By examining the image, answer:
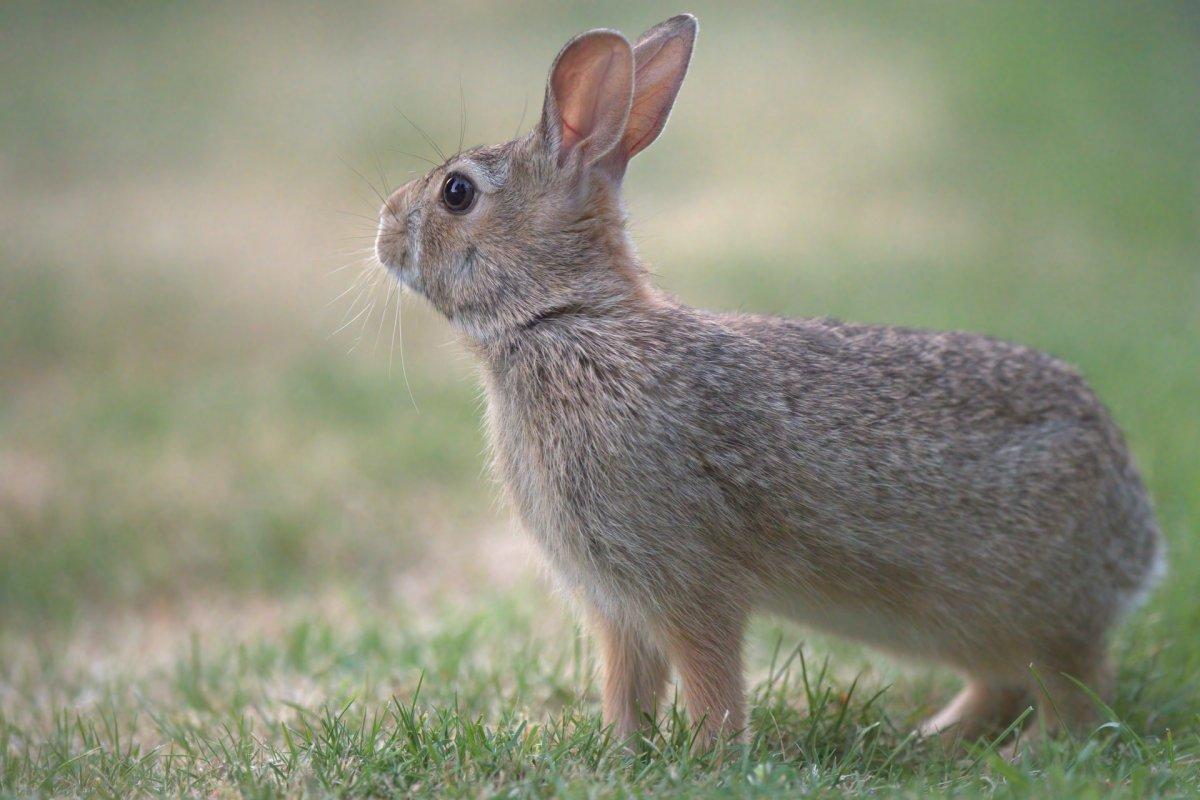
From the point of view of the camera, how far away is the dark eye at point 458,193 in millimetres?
3943

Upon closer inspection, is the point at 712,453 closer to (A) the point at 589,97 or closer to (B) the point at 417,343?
(A) the point at 589,97

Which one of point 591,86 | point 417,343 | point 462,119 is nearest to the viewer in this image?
point 591,86

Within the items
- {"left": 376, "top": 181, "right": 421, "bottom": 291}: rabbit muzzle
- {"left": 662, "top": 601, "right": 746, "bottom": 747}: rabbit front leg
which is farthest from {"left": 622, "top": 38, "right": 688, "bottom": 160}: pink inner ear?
{"left": 662, "top": 601, "right": 746, "bottom": 747}: rabbit front leg

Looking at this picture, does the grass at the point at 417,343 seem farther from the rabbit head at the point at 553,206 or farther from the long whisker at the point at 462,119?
the rabbit head at the point at 553,206

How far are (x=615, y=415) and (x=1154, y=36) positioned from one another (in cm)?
1450

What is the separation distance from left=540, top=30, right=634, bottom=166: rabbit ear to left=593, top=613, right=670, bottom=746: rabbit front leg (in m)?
1.55

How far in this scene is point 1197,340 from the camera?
8625 millimetres

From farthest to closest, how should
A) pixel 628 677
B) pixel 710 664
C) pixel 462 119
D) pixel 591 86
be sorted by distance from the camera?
pixel 462 119 < pixel 628 677 < pixel 591 86 < pixel 710 664

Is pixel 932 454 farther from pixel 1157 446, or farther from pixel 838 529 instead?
pixel 1157 446

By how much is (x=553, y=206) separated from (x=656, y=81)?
1.87 feet

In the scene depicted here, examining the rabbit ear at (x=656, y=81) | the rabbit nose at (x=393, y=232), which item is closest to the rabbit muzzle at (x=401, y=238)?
the rabbit nose at (x=393, y=232)

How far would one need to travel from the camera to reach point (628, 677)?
13.1 ft

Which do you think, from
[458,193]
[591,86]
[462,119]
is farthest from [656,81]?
Result: [462,119]

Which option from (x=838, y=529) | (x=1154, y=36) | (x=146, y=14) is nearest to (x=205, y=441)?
(x=838, y=529)
